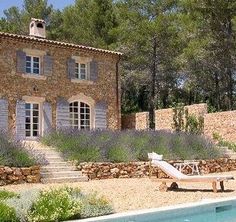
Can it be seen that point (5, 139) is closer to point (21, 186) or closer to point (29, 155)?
point (29, 155)

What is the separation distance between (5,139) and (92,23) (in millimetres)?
A: 20726

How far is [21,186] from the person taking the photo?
40.3 feet

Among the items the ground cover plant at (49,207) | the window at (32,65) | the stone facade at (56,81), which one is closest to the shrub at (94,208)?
the ground cover plant at (49,207)

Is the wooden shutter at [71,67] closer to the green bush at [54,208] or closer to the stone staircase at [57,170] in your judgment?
the stone staircase at [57,170]

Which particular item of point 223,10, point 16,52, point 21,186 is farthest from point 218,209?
point 223,10

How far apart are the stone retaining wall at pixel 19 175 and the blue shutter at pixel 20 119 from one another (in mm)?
6956

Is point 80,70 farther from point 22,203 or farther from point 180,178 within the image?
point 22,203

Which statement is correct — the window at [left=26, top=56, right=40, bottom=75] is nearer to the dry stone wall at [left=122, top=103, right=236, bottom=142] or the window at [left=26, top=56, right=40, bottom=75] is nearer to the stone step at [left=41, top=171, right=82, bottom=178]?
the dry stone wall at [left=122, top=103, right=236, bottom=142]

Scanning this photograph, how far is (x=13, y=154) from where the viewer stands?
13.2 metres

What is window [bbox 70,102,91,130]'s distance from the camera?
21.8 metres

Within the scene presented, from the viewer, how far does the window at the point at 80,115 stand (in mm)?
21812

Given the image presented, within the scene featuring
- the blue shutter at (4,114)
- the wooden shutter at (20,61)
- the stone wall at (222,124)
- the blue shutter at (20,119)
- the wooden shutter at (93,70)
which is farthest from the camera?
the wooden shutter at (93,70)

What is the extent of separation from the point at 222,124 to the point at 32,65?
30.9 feet

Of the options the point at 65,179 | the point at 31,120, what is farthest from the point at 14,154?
the point at 31,120
